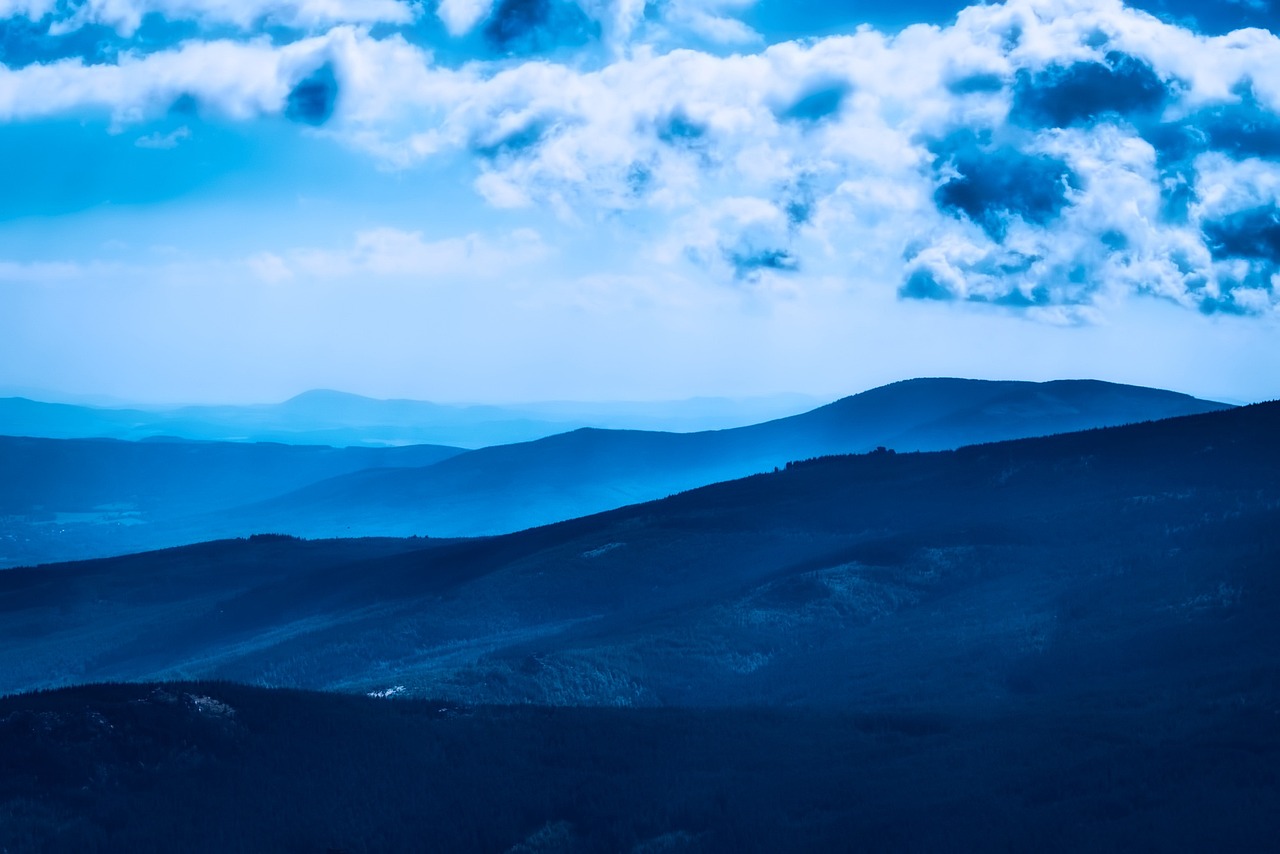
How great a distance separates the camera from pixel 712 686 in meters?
53.8

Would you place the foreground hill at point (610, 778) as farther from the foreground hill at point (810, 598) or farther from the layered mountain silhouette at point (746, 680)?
the foreground hill at point (810, 598)

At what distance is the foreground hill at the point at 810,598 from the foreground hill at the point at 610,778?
18.1 ft

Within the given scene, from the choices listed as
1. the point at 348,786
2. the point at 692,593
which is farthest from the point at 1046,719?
the point at 692,593

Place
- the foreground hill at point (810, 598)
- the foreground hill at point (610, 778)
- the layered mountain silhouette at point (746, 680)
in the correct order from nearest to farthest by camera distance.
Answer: the foreground hill at point (610, 778) < the layered mountain silhouette at point (746, 680) < the foreground hill at point (810, 598)

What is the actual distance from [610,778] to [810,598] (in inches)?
1343

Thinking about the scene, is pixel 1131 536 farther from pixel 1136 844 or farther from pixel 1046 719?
pixel 1136 844

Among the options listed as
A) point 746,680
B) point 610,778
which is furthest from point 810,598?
point 610,778

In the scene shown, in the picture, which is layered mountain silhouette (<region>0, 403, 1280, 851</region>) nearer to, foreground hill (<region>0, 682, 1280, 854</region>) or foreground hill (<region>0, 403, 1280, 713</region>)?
→ foreground hill (<region>0, 682, 1280, 854</region>)

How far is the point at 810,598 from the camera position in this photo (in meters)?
66.1

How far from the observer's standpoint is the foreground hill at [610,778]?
27.4m

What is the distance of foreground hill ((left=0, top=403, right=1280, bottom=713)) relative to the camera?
47.3 meters

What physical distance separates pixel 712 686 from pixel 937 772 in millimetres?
22931

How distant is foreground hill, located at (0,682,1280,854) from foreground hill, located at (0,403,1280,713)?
5.52 metres

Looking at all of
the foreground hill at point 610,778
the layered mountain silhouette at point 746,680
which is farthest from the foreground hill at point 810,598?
the foreground hill at point 610,778
